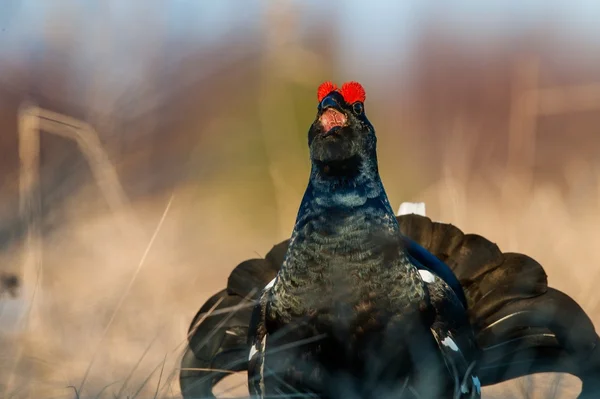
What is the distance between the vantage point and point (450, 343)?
183 centimetres

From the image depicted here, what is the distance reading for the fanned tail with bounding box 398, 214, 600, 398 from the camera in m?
1.98

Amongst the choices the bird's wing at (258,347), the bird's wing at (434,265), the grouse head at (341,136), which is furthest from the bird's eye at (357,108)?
the bird's wing at (258,347)

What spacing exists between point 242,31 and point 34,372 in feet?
6.66

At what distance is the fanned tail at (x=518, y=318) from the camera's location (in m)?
1.98

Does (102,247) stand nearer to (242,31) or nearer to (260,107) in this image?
(260,107)

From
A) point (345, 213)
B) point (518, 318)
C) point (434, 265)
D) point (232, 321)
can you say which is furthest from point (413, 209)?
point (345, 213)

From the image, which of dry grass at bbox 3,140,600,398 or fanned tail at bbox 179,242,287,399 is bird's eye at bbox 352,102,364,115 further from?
dry grass at bbox 3,140,600,398

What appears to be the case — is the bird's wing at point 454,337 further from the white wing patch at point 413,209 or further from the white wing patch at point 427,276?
the white wing patch at point 413,209

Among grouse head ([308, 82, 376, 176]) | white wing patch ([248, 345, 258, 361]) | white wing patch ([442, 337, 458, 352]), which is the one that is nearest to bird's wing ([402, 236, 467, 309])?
white wing patch ([442, 337, 458, 352])

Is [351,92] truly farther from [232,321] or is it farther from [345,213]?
[232,321]

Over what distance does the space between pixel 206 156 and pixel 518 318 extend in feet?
4.18

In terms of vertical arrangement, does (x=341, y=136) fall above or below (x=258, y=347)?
above

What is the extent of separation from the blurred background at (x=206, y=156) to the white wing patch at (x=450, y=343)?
0.18 metres

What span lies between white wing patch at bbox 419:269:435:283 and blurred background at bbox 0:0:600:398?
1.00 feet
